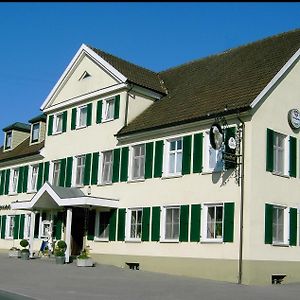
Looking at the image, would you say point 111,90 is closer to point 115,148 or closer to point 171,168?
point 115,148

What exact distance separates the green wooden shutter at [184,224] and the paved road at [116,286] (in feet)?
5.50

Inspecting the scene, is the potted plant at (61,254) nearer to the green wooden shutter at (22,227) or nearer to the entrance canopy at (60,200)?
the entrance canopy at (60,200)

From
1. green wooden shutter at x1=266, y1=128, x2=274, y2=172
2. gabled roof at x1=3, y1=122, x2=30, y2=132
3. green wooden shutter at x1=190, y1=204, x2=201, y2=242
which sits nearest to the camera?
green wooden shutter at x1=266, y1=128, x2=274, y2=172

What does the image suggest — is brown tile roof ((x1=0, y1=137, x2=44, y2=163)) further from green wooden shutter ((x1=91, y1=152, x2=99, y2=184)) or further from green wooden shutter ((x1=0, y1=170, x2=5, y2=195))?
→ green wooden shutter ((x1=91, y1=152, x2=99, y2=184))

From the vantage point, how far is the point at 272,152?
866 inches

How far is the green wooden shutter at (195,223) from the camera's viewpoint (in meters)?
22.0

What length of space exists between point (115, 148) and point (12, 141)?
1447cm

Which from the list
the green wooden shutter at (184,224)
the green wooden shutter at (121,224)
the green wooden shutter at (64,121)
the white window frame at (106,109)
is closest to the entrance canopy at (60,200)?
the green wooden shutter at (121,224)

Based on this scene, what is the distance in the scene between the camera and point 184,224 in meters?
22.7

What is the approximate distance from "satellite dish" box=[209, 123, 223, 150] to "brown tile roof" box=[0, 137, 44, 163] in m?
15.1

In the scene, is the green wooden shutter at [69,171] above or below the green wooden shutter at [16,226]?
above

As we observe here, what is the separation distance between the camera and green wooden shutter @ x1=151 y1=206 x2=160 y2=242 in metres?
23.8

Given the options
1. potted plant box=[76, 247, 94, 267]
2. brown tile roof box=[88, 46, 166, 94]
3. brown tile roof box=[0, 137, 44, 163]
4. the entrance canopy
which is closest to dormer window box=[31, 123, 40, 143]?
brown tile roof box=[0, 137, 44, 163]

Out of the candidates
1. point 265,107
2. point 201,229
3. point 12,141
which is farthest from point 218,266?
point 12,141
